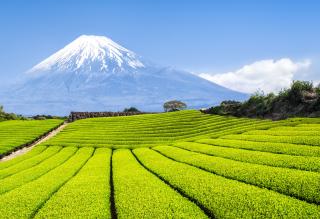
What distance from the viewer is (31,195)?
18109 millimetres

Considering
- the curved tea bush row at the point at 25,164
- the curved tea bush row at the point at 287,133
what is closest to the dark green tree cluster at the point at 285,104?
the curved tea bush row at the point at 287,133

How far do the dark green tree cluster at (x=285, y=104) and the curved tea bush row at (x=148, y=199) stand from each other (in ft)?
68.7

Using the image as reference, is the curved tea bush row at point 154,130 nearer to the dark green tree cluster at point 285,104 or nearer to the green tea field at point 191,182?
the dark green tree cluster at point 285,104

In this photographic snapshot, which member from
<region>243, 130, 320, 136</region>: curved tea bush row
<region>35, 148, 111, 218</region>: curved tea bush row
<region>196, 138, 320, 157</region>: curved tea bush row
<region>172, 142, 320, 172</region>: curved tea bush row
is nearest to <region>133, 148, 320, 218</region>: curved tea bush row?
<region>172, 142, 320, 172</region>: curved tea bush row

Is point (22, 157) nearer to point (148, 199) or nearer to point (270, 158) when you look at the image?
point (148, 199)

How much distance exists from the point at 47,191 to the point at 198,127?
2475cm

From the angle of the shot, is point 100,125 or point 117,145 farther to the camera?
point 100,125

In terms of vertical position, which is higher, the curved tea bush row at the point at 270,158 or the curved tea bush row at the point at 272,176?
the curved tea bush row at the point at 270,158

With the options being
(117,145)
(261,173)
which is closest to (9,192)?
(261,173)

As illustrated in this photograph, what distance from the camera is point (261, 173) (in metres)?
17.4

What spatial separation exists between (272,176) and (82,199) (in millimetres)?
7679

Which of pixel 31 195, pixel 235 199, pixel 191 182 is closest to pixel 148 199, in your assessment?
pixel 191 182

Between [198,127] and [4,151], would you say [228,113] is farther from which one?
[4,151]

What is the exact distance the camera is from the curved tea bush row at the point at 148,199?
46.6 ft
